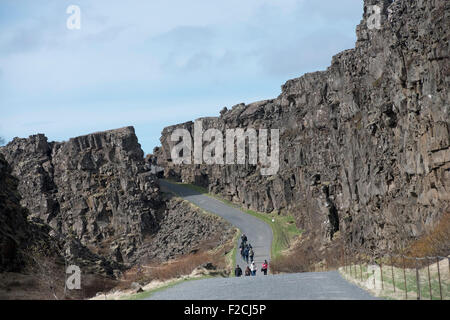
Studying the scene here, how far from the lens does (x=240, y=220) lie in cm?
9638

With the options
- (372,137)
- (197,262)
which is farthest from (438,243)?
(197,262)

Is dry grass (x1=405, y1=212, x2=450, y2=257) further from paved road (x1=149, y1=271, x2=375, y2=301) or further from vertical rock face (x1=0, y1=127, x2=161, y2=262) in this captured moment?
vertical rock face (x1=0, y1=127, x2=161, y2=262)

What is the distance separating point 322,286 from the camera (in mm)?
27859

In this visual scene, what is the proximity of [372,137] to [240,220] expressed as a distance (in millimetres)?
36923

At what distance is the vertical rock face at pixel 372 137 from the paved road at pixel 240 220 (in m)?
4.27

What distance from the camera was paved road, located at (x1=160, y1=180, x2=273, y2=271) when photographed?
253 ft

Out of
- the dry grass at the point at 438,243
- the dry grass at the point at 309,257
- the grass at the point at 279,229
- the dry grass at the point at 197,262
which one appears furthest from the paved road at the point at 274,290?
the grass at the point at 279,229

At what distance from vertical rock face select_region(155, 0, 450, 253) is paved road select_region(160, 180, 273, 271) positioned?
4275mm

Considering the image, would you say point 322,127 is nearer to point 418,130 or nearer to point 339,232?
point 339,232

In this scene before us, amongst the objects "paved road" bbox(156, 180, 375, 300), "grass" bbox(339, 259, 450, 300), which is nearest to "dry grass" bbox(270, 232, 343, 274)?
"paved road" bbox(156, 180, 375, 300)

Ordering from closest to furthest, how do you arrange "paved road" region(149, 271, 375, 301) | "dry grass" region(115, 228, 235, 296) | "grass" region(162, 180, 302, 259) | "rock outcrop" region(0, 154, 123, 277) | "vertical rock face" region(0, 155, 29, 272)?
1. "paved road" region(149, 271, 375, 301)
2. "vertical rock face" region(0, 155, 29, 272)
3. "rock outcrop" region(0, 154, 123, 277)
4. "dry grass" region(115, 228, 235, 296)
5. "grass" region(162, 180, 302, 259)

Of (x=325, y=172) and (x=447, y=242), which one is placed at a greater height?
(x=325, y=172)
